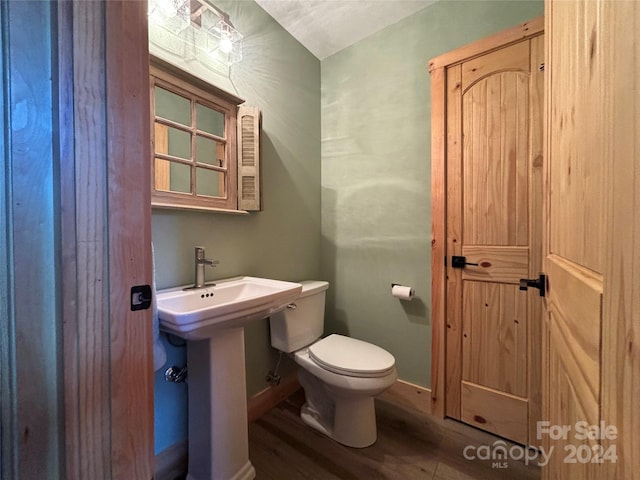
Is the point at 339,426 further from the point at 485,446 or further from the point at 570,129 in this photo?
the point at 570,129

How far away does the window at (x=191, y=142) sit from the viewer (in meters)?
1.16

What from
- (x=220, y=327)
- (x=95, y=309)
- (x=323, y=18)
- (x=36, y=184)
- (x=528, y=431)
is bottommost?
(x=528, y=431)

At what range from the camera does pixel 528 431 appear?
1.30 meters

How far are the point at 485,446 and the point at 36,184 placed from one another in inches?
78.3

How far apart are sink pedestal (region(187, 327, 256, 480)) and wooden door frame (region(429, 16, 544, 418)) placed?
112 cm

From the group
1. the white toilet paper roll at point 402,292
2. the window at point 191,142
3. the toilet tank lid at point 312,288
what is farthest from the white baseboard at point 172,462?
the white toilet paper roll at point 402,292

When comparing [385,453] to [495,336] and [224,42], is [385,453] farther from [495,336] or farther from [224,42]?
[224,42]

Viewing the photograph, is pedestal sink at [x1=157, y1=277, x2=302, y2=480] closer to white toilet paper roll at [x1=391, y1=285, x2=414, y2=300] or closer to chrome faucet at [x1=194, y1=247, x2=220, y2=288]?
chrome faucet at [x1=194, y1=247, x2=220, y2=288]

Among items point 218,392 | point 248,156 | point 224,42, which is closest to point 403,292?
point 218,392

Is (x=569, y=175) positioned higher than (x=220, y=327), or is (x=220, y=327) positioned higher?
(x=569, y=175)

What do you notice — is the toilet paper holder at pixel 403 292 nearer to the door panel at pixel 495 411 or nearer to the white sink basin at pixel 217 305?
the door panel at pixel 495 411

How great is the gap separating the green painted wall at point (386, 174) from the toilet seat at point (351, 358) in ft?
1.22

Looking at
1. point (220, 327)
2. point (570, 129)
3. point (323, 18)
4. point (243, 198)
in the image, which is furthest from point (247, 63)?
→ point (570, 129)

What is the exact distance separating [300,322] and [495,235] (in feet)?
3.99
